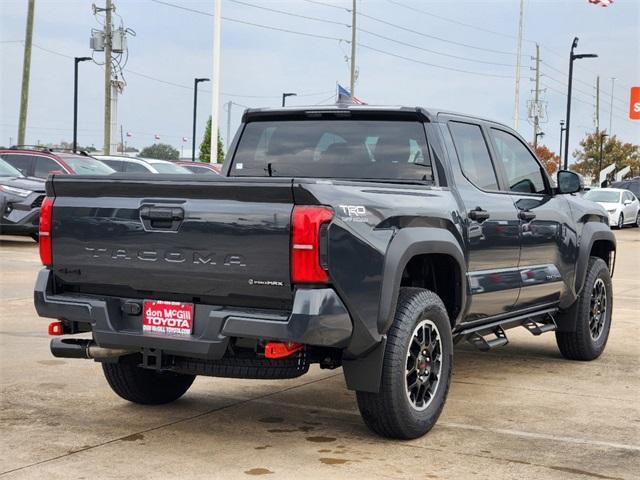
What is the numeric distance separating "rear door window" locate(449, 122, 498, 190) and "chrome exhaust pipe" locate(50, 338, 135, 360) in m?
2.55

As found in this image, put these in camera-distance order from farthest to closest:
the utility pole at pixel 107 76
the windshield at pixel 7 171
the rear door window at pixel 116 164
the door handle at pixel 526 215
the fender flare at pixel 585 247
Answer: the utility pole at pixel 107 76, the rear door window at pixel 116 164, the windshield at pixel 7 171, the fender flare at pixel 585 247, the door handle at pixel 526 215

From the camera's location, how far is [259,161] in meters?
6.93

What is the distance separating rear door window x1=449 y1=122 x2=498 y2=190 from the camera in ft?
22.0

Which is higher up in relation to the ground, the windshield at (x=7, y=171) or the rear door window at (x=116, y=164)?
the rear door window at (x=116, y=164)

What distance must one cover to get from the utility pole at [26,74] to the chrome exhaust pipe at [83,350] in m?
33.1

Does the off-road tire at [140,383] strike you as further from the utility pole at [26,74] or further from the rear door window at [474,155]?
the utility pole at [26,74]

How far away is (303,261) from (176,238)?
2.43 feet

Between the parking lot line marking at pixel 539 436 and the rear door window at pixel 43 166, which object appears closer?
the parking lot line marking at pixel 539 436

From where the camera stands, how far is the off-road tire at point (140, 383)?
20.7 feet

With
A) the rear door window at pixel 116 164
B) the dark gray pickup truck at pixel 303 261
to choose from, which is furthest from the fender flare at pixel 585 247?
the rear door window at pixel 116 164

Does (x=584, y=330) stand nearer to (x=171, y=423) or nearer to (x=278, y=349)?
(x=171, y=423)

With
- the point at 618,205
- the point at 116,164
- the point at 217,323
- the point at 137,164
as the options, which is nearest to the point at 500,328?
the point at 217,323

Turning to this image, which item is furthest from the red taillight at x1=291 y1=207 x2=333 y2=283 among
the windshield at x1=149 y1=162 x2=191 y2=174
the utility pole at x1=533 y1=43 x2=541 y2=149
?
the utility pole at x1=533 y1=43 x2=541 y2=149

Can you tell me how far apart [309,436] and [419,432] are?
62 cm
